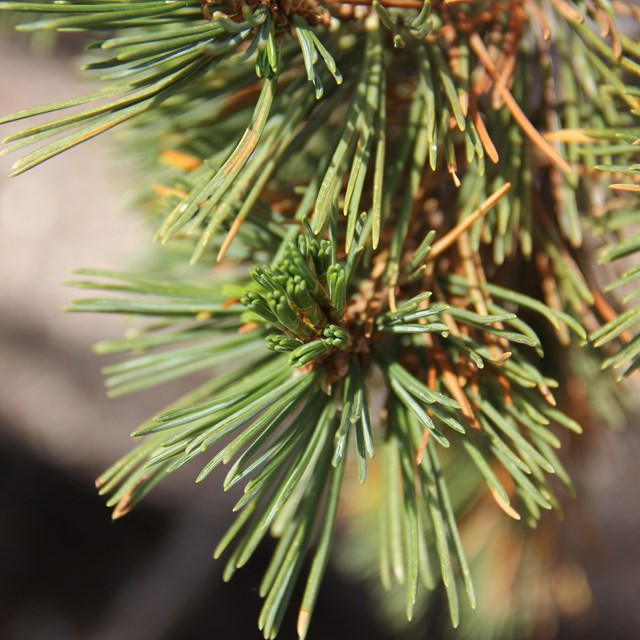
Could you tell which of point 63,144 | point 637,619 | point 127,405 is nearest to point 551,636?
point 637,619

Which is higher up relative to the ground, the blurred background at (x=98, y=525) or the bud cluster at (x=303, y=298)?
the bud cluster at (x=303, y=298)

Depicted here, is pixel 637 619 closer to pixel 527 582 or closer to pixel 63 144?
pixel 527 582

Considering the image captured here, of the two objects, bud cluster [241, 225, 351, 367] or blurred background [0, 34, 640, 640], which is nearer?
bud cluster [241, 225, 351, 367]

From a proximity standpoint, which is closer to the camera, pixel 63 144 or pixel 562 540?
pixel 63 144

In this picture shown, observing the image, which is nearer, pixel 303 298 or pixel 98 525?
pixel 303 298

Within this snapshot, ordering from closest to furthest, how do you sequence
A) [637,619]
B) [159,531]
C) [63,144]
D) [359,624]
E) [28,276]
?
1. [63,144]
2. [637,619]
3. [359,624]
4. [159,531]
5. [28,276]

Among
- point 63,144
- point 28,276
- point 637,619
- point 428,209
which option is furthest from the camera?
point 28,276

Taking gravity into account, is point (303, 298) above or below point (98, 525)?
above

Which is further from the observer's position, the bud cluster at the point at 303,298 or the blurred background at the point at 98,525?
the blurred background at the point at 98,525
